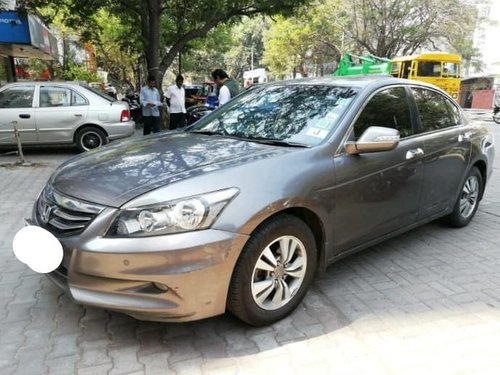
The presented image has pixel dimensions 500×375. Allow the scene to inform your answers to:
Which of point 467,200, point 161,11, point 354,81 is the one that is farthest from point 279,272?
point 161,11

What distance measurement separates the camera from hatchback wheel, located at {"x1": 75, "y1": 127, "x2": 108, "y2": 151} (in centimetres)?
941

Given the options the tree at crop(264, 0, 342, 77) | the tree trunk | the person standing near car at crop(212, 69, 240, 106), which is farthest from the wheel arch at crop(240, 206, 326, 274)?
the tree at crop(264, 0, 342, 77)

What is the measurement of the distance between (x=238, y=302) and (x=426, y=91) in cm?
280

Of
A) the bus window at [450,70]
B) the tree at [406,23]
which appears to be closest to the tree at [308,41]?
→ the tree at [406,23]

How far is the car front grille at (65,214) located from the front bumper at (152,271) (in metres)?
0.06

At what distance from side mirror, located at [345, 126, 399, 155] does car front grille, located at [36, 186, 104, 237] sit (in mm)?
1733

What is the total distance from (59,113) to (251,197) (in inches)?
302

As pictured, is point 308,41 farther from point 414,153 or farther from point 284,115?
point 284,115

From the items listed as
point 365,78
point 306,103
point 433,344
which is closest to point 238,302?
point 433,344

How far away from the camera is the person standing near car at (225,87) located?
27.8 ft

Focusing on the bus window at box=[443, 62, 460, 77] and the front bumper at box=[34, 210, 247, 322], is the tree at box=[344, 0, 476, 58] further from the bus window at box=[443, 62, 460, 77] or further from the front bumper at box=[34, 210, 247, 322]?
the front bumper at box=[34, 210, 247, 322]

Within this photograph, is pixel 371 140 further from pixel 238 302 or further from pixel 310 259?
pixel 238 302

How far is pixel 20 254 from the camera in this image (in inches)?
106

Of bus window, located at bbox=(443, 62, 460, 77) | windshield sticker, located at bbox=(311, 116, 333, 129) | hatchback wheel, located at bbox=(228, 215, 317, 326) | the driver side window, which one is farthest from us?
bus window, located at bbox=(443, 62, 460, 77)
